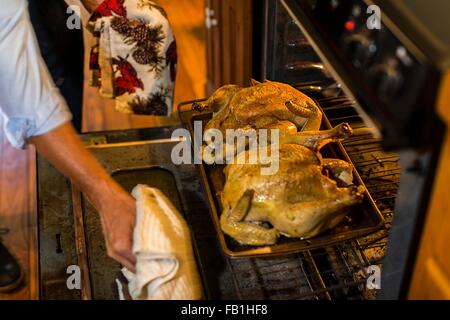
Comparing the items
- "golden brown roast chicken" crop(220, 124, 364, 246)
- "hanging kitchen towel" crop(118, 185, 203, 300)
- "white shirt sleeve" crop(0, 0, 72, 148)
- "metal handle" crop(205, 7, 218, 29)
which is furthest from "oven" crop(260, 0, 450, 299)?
"metal handle" crop(205, 7, 218, 29)

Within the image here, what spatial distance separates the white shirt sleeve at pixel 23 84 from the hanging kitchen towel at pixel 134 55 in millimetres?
268

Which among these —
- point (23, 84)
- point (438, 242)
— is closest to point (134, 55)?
point (23, 84)

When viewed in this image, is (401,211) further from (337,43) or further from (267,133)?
(267,133)

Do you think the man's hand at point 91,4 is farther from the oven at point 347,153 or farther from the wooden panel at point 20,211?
the wooden panel at point 20,211

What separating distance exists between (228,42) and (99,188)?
88 cm

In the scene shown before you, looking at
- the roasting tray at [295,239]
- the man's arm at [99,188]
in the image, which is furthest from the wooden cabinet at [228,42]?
the man's arm at [99,188]

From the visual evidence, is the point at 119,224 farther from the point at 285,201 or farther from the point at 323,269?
the point at 323,269

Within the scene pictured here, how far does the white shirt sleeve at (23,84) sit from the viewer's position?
0.97 meters

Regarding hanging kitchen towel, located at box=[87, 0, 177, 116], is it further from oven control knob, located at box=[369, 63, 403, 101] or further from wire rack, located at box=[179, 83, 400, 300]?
oven control knob, located at box=[369, 63, 403, 101]

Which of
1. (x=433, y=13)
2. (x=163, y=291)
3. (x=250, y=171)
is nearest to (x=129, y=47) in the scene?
(x=250, y=171)

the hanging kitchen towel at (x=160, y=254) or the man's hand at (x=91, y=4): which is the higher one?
the man's hand at (x=91, y=4)

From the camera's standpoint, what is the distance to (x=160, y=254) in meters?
0.88
